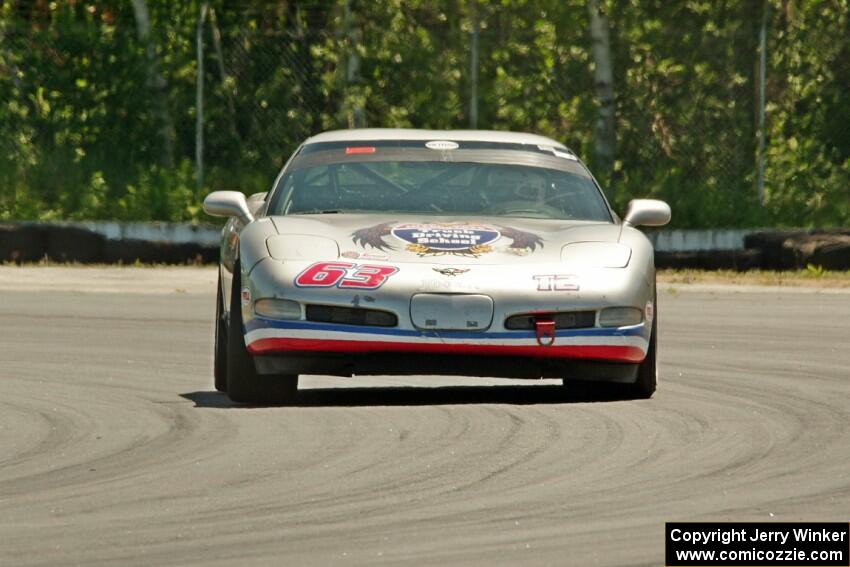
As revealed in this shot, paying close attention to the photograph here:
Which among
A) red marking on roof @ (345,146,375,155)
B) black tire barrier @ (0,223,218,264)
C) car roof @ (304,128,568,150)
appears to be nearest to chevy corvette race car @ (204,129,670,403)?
red marking on roof @ (345,146,375,155)

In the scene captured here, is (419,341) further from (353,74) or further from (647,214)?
(353,74)

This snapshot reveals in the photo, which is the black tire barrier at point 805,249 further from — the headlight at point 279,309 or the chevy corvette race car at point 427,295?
the headlight at point 279,309

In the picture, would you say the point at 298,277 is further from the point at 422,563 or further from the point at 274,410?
the point at 422,563

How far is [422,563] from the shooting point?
19.4ft

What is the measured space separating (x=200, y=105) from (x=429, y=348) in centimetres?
1328

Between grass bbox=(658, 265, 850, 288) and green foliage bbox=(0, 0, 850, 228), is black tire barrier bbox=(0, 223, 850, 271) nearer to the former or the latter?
grass bbox=(658, 265, 850, 288)

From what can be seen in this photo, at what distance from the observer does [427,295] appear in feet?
30.0

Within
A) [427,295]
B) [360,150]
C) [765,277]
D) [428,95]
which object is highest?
[360,150]

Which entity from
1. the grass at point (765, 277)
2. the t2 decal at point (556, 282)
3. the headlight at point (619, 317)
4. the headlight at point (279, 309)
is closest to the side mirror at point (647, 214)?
the headlight at point (619, 317)

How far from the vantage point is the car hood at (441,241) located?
370 inches

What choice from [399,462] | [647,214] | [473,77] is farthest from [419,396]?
[473,77]

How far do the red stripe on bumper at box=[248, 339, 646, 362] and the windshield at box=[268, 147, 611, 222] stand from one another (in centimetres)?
124

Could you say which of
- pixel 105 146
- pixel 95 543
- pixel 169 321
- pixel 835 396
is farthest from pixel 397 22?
pixel 95 543

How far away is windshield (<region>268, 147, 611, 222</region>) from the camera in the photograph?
10.5 m
